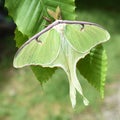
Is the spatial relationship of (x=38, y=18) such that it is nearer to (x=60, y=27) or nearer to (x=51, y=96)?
(x=60, y=27)

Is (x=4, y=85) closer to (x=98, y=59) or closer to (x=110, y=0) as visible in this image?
(x=110, y=0)

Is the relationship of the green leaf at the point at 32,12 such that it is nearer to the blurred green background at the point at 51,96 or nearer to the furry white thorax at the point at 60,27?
the furry white thorax at the point at 60,27

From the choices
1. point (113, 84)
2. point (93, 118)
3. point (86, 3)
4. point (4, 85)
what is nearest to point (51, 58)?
point (93, 118)

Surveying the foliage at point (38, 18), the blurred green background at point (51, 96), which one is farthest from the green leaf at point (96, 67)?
the blurred green background at point (51, 96)

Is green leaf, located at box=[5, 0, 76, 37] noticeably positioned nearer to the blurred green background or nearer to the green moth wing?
the green moth wing

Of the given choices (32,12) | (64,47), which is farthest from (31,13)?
(64,47)

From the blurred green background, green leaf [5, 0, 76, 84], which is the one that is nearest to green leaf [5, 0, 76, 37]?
green leaf [5, 0, 76, 84]
